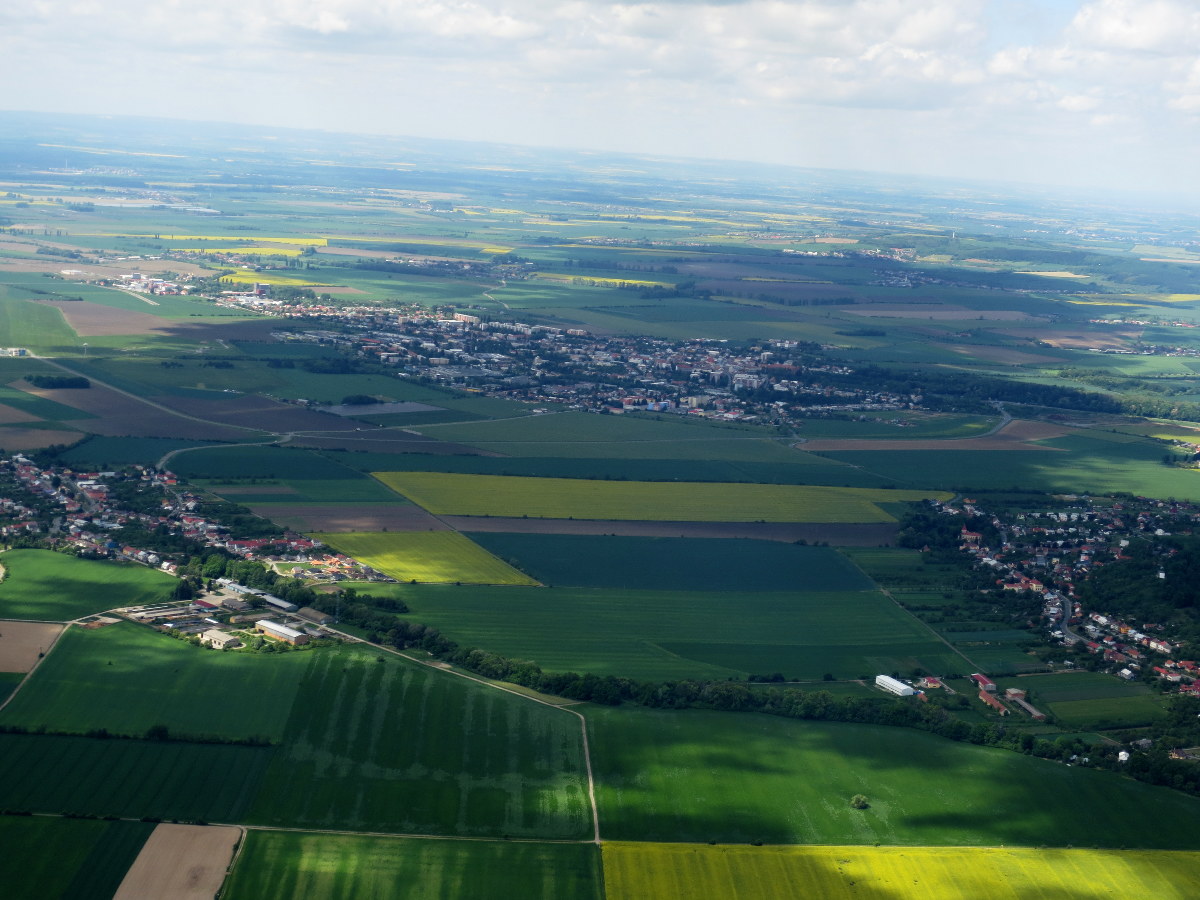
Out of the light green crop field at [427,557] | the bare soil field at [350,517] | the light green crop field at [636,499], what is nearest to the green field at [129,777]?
the light green crop field at [427,557]

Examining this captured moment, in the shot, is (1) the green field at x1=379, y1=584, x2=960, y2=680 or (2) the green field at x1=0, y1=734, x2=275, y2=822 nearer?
(2) the green field at x1=0, y1=734, x2=275, y2=822

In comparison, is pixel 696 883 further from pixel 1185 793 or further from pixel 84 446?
pixel 84 446

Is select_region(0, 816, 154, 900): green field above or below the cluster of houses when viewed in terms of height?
below

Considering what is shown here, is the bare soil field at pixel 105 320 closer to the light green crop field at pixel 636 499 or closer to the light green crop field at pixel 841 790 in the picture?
the light green crop field at pixel 636 499

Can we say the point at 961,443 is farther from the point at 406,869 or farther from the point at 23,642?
the point at 406,869

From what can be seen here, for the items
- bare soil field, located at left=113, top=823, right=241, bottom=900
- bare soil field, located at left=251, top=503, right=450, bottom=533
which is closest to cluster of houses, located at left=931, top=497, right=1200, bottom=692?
bare soil field, located at left=251, top=503, right=450, bottom=533

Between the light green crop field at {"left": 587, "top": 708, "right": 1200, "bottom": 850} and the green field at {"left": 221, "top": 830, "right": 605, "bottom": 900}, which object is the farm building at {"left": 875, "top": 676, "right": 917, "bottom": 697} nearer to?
the light green crop field at {"left": 587, "top": 708, "right": 1200, "bottom": 850}

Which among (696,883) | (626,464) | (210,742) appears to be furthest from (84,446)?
(696,883)
